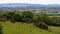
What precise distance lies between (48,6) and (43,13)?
0.59 metres

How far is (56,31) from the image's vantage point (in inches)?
286

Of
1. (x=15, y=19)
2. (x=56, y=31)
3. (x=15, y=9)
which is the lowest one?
(x=56, y=31)

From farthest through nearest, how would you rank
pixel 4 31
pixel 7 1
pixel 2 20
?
pixel 7 1 → pixel 2 20 → pixel 4 31

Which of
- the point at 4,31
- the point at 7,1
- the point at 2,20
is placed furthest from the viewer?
the point at 7,1

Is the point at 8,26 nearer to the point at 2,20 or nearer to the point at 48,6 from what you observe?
the point at 2,20

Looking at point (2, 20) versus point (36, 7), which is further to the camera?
point (36, 7)

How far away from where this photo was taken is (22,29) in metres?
7.17

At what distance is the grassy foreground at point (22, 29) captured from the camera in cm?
707

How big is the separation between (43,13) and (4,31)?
2.47 meters

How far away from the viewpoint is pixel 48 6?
7.94m

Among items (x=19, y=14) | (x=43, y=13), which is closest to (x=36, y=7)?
(x=43, y=13)

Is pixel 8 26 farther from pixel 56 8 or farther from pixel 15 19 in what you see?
pixel 56 8

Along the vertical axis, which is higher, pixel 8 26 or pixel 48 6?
pixel 48 6

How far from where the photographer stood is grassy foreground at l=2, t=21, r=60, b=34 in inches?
278
